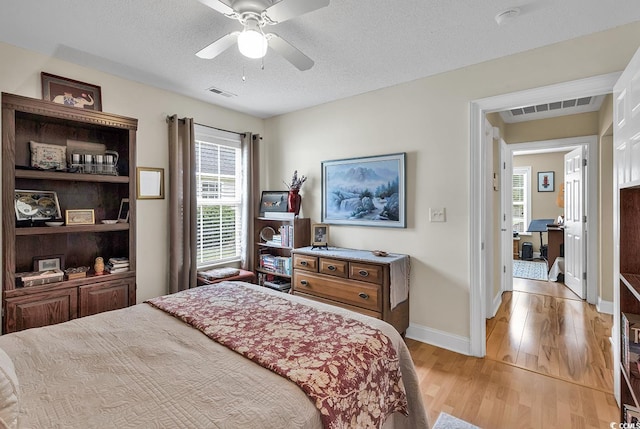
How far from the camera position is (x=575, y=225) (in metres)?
4.41

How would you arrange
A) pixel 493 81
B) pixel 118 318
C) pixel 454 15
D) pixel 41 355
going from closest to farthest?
pixel 41 355 → pixel 118 318 → pixel 454 15 → pixel 493 81

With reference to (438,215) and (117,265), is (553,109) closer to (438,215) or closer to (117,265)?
(438,215)

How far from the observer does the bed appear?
3.07 ft

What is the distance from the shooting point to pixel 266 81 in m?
3.02

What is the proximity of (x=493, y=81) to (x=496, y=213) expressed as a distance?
1915 millimetres

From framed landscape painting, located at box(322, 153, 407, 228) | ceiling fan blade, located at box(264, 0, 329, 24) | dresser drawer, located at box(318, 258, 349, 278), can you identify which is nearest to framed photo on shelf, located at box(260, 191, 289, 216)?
framed landscape painting, located at box(322, 153, 407, 228)

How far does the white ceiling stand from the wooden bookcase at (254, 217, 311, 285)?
1647 millimetres

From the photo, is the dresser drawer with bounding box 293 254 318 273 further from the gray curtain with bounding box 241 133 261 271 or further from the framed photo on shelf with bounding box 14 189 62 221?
the framed photo on shelf with bounding box 14 189 62 221

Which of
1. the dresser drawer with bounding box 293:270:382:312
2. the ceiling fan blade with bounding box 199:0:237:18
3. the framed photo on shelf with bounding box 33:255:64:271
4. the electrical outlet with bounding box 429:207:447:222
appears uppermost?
the ceiling fan blade with bounding box 199:0:237:18

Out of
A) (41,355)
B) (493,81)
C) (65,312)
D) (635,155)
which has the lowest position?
(65,312)

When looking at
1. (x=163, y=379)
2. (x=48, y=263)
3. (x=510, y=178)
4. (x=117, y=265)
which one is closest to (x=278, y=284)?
(x=117, y=265)

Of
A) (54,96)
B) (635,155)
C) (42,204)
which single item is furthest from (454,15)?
(42,204)

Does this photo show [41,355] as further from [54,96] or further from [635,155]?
[635,155]

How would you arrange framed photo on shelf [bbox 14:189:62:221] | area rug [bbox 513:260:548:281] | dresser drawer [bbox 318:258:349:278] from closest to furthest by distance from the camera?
framed photo on shelf [bbox 14:189:62:221]
dresser drawer [bbox 318:258:349:278]
area rug [bbox 513:260:548:281]
